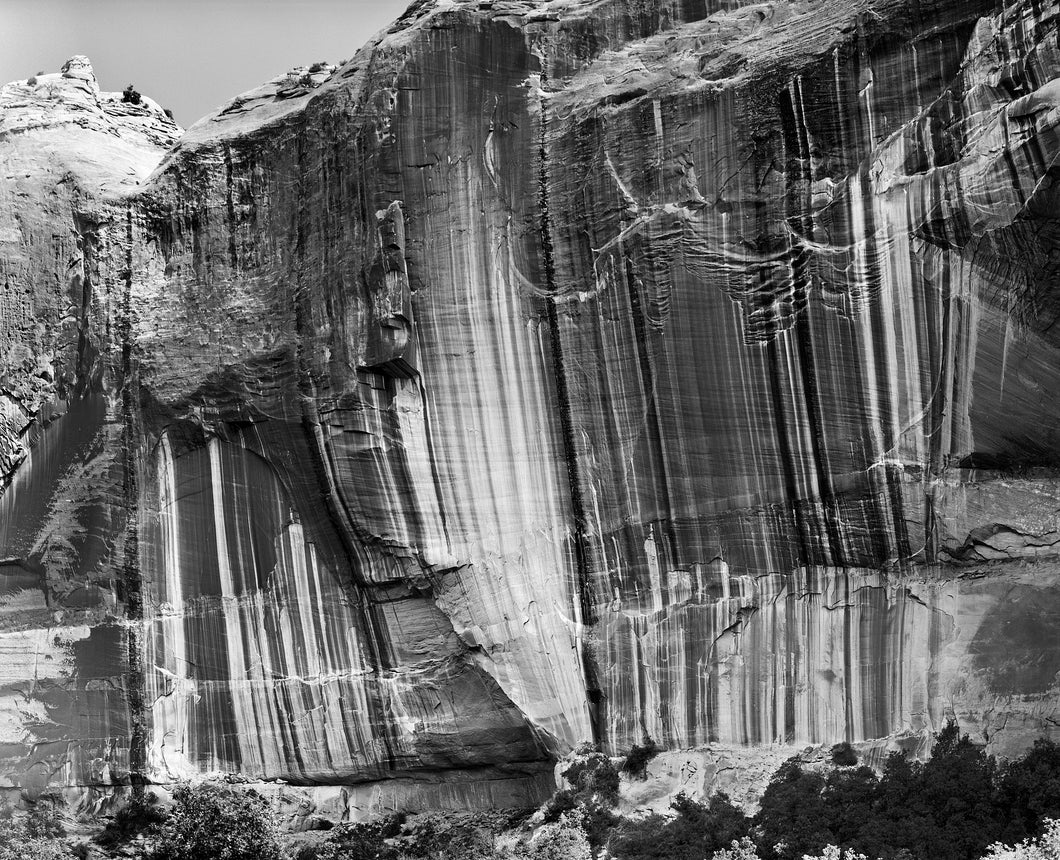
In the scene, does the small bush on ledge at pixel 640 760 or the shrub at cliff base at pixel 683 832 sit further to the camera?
the small bush on ledge at pixel 640 760

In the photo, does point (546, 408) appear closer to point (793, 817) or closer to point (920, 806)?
point (793, 817)

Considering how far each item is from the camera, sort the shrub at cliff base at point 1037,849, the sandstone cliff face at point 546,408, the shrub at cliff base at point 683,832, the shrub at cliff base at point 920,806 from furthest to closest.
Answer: the sandstone cliff face at point 546,408 → the shrub at cliff base at point 683,832 → the shrub at cliff base at point 920,806 → the shrub at cliff base at point 1037,849

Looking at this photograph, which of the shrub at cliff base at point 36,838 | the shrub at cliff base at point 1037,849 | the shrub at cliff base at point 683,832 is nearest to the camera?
the shrub at cliff base at point 1037,849

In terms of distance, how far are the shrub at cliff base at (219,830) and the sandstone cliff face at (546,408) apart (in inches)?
49.6

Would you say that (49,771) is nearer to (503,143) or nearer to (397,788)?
(397,788)

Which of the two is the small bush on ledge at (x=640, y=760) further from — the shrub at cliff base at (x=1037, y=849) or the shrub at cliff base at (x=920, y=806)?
the shrub at cliff base at (x=1037, y=849)

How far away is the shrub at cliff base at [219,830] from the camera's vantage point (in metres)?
25.6

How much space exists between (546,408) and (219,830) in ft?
33.3

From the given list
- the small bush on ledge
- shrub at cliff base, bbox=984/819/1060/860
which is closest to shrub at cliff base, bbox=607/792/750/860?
the small bush on ledge

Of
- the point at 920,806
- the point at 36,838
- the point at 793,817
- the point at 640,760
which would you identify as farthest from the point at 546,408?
the point at 36,838

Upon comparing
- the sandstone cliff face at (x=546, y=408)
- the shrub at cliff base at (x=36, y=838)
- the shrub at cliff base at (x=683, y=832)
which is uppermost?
the sandstone cliff face at (x=546, y=408)

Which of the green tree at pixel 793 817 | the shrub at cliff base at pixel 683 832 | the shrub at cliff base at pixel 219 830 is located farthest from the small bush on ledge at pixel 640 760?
the shrub at cliff base at pixel 219 830

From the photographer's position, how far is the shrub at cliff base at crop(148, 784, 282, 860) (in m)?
25.6

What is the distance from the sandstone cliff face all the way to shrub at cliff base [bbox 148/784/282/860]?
1.26 m
